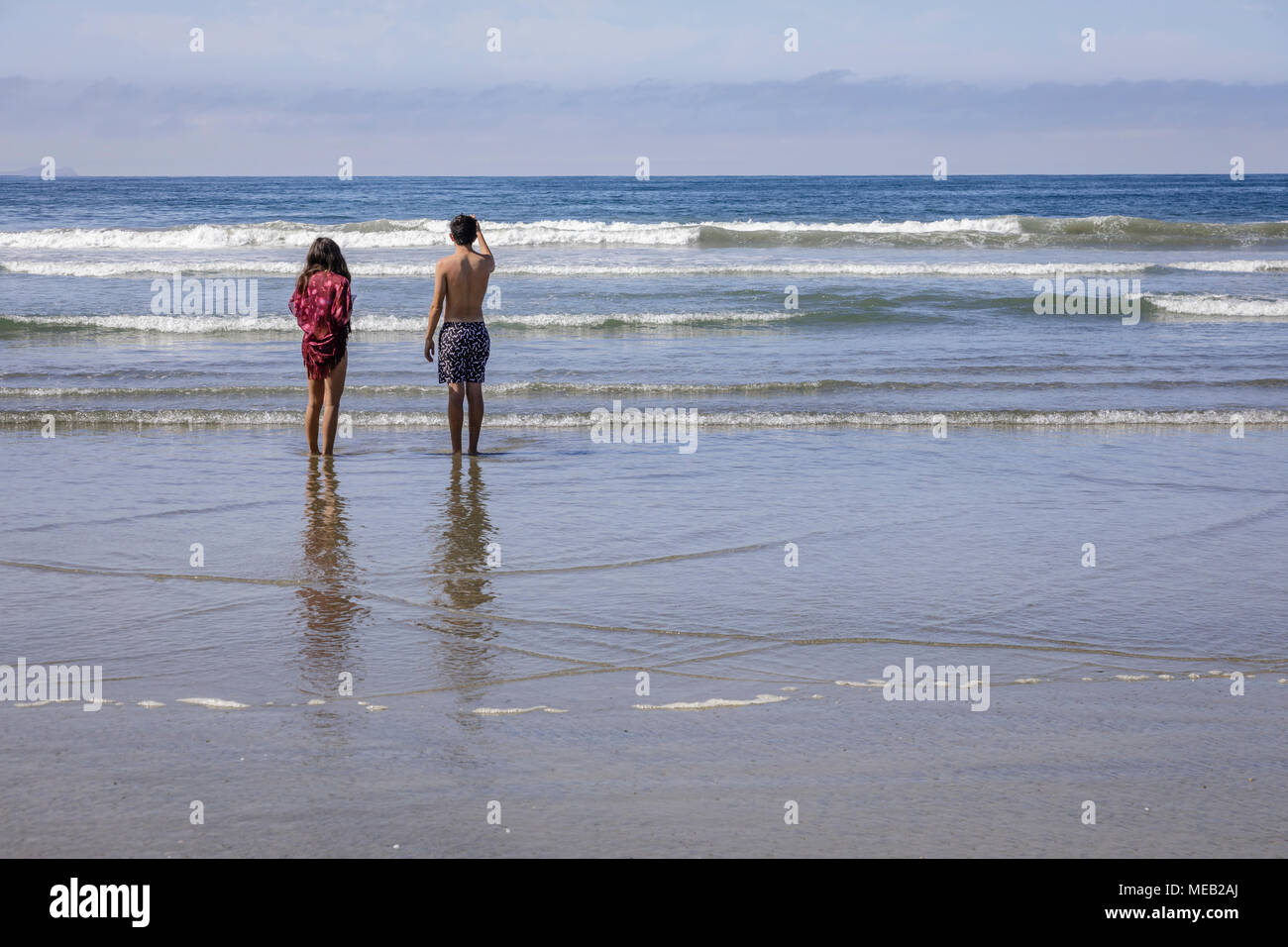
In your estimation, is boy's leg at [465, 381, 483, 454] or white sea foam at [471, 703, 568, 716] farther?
boy's leg at [465, 381, 483, 454]

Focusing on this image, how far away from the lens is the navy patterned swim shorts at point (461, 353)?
8297 mm

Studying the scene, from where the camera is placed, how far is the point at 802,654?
14.3 ft

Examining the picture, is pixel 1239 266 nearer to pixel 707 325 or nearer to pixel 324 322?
pixel 707 325

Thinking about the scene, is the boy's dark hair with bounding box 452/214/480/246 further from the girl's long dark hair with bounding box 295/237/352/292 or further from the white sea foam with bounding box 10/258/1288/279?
the white sea foam with bounding box 10/258/1288/279

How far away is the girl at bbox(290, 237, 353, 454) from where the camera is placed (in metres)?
8.07

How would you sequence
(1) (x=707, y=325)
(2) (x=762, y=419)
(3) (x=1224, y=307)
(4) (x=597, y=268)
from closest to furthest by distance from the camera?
1. (2) (x=762, y=419)
2. (1) (x=707, y=325)
3. (3) (x=1224, y=307)
4. (4) (x=597, y=268)

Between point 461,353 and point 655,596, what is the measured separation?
149 inches

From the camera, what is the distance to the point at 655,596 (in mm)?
5027

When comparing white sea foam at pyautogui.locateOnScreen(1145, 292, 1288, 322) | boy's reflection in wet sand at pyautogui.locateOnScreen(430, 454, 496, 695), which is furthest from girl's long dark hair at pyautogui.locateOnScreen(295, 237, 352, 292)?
white sea foam at pyautogui.locateOnScreen(1145, 292, 1288, 322)

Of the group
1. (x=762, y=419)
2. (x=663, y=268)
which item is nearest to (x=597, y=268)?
(x=663, y=268)

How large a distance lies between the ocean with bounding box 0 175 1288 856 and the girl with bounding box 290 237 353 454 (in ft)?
1.31

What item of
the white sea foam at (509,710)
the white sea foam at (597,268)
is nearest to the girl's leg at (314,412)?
the white sea foam at (509,710)

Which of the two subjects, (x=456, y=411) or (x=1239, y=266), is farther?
(x=1239, y=266)

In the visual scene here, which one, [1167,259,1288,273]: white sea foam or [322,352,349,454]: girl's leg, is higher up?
[1167,259,1288,273]: white sea foam
